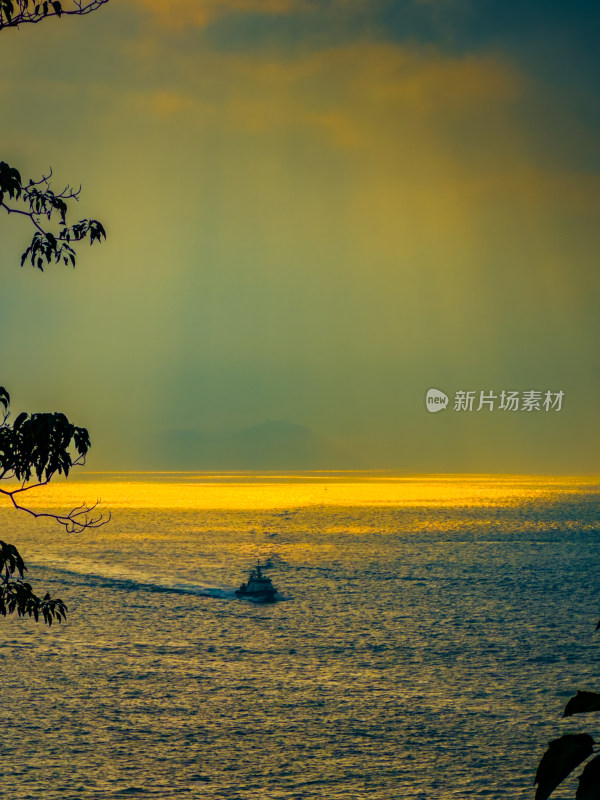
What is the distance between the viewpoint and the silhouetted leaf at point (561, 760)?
3.27 meters

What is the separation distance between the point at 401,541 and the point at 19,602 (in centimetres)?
17282

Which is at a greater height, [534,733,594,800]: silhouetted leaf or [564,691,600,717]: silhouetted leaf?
[564,691,600,717]: silhouetted leaf

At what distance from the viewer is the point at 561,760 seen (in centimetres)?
329

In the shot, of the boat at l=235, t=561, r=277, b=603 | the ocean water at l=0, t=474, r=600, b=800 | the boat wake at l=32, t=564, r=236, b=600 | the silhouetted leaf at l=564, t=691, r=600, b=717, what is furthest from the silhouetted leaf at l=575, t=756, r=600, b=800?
the boat wake at l=32, t=564, r=236, b=600

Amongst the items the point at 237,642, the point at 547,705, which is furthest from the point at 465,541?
the point at 547,705

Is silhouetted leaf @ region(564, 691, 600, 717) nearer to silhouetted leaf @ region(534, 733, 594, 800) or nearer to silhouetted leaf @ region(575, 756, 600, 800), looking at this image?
silhouetted leaf @ region(534, 733, 594, 800)

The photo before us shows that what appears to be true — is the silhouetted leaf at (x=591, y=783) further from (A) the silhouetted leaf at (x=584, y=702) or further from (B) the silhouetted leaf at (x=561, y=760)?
(A) the silhouetted leaf at (x=584, y=702)

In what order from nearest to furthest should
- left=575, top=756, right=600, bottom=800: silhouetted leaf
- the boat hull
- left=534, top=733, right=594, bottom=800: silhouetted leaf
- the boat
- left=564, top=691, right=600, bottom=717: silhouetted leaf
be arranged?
left=575, top=756, right=600, bottom=800: silhouetted leaf, left=534, top=733, right=594, bottom=800: silhouetted leaf, left=564, top=691, right=600, bottom=717: silhouetted leaf, the boat hull, the boat

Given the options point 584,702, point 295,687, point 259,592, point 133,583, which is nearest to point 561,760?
point 584,702

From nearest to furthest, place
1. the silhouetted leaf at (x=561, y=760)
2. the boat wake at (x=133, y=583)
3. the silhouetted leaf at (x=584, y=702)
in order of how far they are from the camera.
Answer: the silhouetted leaf at (x=561, y=760) < the silhouetted leaf at (x=584, y=702) < the boat wake at (x=133, y=583)

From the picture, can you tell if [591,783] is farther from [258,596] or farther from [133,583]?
[133,583]

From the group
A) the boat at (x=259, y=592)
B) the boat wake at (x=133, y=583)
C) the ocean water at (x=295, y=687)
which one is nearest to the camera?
the ocean water at (x=295, y=687)

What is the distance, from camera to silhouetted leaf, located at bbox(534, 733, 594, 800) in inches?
129

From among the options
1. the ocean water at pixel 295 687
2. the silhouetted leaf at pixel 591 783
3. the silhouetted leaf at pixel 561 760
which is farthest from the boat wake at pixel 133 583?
the silhouetted leaf at pixel 591 783
